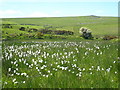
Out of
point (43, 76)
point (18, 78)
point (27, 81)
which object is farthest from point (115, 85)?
point (18, 78)

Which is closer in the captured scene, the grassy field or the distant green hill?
the distant green hill

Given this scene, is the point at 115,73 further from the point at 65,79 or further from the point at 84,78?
the point at 65,79

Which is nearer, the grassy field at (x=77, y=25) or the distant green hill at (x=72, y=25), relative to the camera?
the distant green hill at (x=72, y=25)

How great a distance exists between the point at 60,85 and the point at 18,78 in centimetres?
182

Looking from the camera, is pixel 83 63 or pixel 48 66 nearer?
pixel 48 66

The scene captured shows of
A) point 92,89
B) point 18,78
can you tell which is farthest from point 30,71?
point 92,89

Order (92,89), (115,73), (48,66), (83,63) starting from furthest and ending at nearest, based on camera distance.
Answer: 1. (83,63)
2. (48,66)
3. (115,73)
4. (92,89)

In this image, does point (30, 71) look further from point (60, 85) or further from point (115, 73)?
point (115, 73)

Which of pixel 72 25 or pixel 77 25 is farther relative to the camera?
pixel 72 25

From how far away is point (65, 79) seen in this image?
678 cm

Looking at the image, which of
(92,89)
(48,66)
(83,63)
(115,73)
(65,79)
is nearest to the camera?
(92,89)

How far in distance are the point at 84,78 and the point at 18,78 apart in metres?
2.48

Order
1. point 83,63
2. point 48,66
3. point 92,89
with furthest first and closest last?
1. point 83,63
2. point 48,66
3. point 92,89

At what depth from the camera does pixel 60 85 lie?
6312 mm
